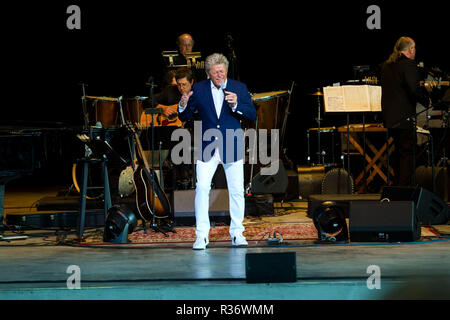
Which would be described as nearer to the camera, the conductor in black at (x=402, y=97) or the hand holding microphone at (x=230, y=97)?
the hand holding microphone at (x=230, y=97)

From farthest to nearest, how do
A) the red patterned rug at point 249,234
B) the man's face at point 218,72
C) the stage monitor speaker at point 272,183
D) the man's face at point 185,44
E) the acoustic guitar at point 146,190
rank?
the man's face at point 185,44 < the stage monitor speaker at point 272,183 < the acoustic guitar at point 146,190 < the red patterned rug at point 249,234 < the man's face at point 218,72

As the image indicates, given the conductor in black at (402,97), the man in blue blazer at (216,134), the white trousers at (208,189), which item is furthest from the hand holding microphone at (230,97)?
the conductor in black at (402,97)

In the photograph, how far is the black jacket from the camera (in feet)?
22.1

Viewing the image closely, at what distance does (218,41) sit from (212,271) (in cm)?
647

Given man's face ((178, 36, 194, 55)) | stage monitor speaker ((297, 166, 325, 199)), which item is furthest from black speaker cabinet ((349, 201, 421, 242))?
man's face ((178, 36, 194, 55))

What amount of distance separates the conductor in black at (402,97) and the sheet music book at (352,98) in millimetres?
520

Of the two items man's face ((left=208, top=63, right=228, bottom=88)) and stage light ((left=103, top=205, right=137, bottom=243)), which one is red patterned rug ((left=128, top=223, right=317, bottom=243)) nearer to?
stage light ((left=103, top=205, right=137, bottom=243))

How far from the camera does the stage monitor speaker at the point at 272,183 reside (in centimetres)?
786

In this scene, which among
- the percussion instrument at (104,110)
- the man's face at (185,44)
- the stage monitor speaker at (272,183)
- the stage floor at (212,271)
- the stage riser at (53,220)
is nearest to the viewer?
the stage floor at (212,271)

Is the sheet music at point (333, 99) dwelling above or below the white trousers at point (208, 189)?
above

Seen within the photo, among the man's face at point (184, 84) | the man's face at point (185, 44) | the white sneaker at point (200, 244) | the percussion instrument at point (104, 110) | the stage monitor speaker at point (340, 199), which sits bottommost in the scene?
the white sneaker at point (200, 244)

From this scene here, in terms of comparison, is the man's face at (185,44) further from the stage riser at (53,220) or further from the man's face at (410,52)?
the man's face at (410,52)

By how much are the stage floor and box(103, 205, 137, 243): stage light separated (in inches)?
8.1

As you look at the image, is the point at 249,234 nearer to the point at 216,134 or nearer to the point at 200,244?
the point at 200,244
